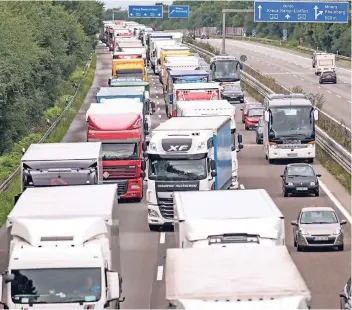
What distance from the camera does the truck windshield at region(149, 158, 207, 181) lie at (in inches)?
1225

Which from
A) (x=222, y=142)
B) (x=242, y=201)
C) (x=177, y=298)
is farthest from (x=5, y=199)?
(x=177, y=298)

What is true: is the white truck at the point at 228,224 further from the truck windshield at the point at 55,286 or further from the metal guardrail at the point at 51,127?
the metal guardrail at the point at 51,127

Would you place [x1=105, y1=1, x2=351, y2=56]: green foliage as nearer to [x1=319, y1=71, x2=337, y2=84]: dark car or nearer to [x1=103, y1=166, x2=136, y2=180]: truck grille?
[x1=319, y1=71, x2=337, y2=84]: dark car

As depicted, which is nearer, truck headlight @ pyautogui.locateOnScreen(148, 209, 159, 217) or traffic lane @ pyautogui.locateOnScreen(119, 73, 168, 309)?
traffic lane @ pyautogui.locateOnScreen(119, 73, 168, 309)

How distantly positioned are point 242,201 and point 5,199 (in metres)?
14.6

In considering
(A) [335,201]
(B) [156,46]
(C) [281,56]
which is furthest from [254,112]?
(C) [281,56]

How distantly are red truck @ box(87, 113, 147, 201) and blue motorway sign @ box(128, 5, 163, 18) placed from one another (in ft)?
205

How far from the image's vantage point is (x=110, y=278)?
59.4 ft

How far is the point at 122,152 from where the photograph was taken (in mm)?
36250

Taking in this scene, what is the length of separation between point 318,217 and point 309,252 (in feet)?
3.42

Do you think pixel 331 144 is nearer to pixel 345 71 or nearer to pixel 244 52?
pixel 345 71

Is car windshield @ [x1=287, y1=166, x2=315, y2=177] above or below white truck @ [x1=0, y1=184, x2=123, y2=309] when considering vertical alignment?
below

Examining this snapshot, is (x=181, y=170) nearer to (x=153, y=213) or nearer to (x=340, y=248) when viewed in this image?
(x=153, y=213)

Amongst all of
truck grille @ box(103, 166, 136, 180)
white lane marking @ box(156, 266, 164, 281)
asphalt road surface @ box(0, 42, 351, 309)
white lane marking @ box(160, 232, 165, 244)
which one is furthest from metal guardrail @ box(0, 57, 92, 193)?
white lane marking @ box(156, 266, 164, 281)
